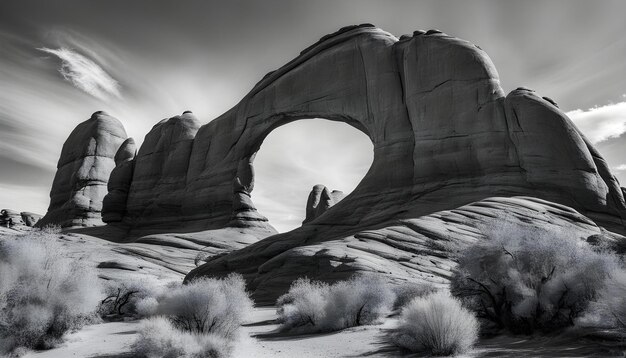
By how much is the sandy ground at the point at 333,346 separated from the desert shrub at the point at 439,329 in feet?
0.78

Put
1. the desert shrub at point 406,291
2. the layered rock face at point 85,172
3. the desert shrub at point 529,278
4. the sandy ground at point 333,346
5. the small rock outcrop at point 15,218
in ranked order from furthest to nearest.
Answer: the small rock outcrop at point 15,218
the layered rock face at point 85,172
the desert shrub at point 406,291
the desert shrub at point 529,278
the sandy ground at point 333,346

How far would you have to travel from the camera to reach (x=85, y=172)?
43.6 meters

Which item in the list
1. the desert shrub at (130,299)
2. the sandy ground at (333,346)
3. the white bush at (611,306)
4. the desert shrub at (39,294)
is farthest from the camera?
the desert shrub at (130,299)

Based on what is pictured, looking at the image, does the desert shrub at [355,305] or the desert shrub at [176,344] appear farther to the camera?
the desert shrub at [355,305]

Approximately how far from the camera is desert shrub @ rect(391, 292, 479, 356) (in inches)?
289

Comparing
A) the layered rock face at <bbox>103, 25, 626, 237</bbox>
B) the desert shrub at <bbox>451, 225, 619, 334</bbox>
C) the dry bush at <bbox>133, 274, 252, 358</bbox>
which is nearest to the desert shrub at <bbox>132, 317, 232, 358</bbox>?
the dry bush at <bbox>133, 274, 252, 358</bbox>

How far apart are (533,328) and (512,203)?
11.8 m

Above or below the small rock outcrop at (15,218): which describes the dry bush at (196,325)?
below

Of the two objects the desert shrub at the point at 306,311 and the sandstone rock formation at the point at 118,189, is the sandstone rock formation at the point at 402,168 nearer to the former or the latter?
the sandstone rock formation at the point at 118,189

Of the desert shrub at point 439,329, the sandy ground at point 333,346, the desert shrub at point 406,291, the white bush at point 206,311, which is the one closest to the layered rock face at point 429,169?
the desert shrub at point 406,291

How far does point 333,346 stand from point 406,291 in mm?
5227

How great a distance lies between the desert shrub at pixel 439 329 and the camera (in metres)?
7.33

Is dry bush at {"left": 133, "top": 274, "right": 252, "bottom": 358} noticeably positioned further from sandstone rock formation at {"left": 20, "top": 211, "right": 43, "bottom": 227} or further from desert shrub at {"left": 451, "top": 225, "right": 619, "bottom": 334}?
sandstone rock formation at {"left": 20, "top": 211, "right": 43, "bottom": 227}

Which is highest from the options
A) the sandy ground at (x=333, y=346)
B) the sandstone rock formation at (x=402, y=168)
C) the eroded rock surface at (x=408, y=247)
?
the sandstone rock formation at (x=402, y=168)
